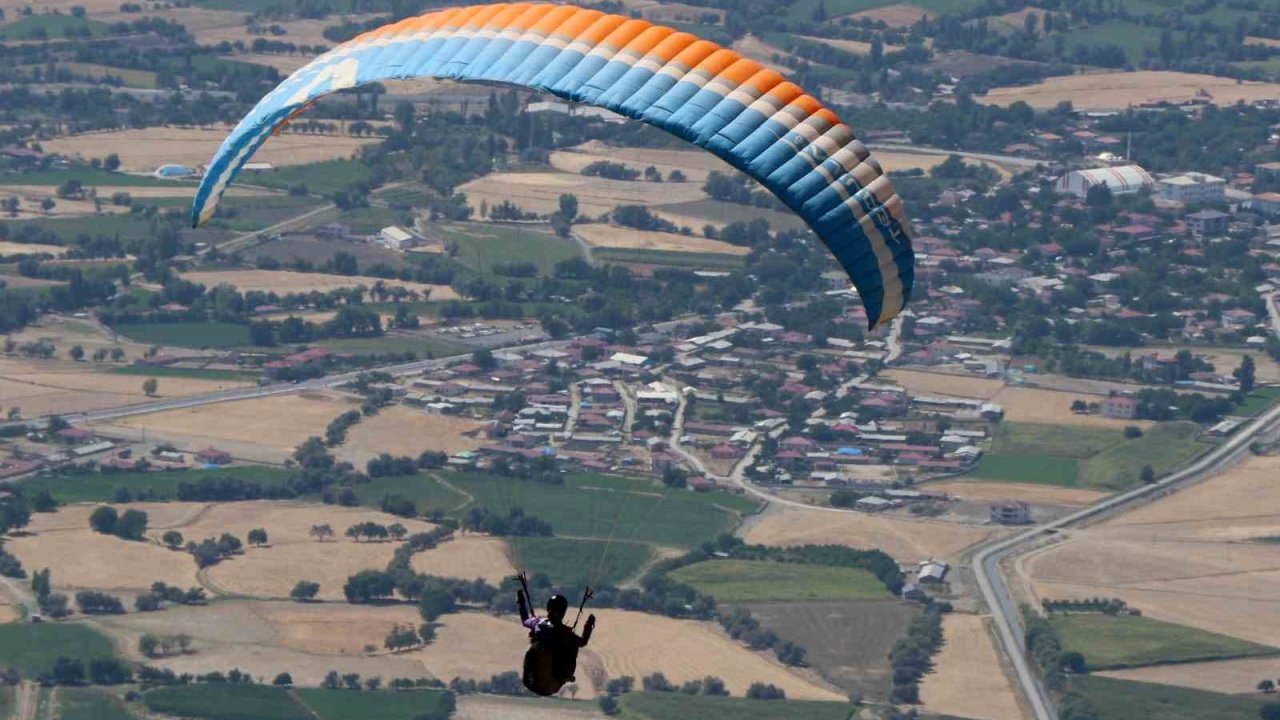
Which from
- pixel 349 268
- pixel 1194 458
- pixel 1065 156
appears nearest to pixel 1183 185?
pixel 1065 156

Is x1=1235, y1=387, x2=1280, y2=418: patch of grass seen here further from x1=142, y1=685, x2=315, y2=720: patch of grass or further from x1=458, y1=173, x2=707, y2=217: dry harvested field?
x1=142, y1=685, x2=315, y2=720: patch of grass

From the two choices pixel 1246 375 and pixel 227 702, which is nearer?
pixel 227 702

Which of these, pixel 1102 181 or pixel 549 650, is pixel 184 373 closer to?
pixel 1102 181

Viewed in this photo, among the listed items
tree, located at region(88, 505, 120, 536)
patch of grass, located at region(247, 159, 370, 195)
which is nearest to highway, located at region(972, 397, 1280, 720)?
A: tree, located at region(88, 505, 120, 536)

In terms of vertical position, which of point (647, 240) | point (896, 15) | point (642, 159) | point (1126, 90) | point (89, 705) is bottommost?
point (89, 705)

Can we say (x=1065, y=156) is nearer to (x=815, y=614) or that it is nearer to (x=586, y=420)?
(x=586, y=420)

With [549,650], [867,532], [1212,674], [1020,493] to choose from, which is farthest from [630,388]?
[549,650]

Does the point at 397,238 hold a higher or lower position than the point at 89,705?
higher
